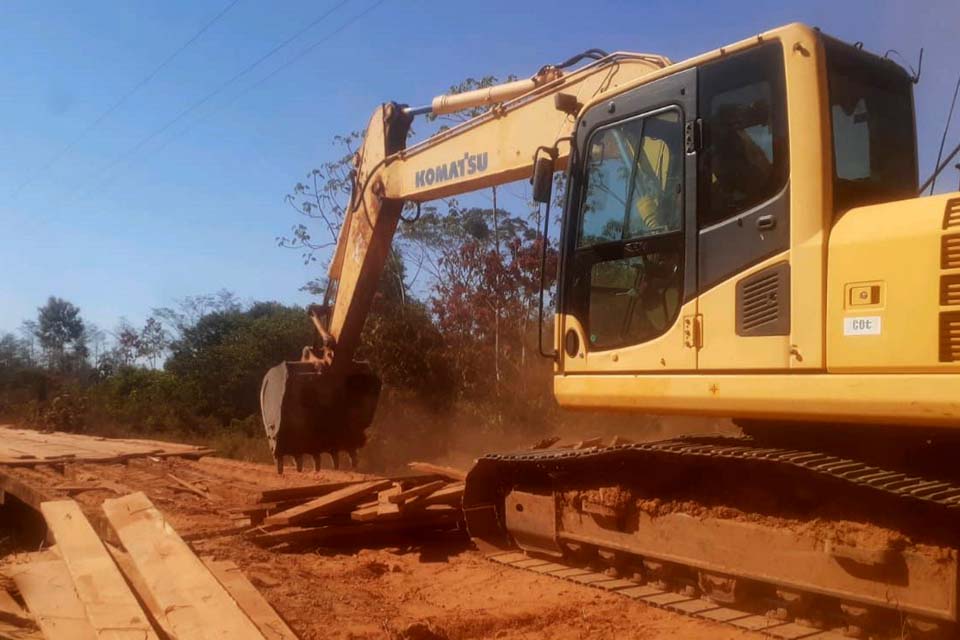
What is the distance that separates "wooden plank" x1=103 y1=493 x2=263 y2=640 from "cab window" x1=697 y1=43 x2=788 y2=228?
310 cm

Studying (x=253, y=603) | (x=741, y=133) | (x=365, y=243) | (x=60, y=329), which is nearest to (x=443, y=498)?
(x=253, y=603)

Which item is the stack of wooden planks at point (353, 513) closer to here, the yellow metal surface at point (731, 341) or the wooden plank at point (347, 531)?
the wooden plank at point (347, 531)

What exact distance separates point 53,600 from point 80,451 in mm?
8197

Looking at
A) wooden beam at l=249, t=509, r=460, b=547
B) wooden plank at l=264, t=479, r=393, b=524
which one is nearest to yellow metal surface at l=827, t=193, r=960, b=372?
wooden beam at l=249, t=509, r=460, b=547

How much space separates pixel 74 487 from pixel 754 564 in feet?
24.1

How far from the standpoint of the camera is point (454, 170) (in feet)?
25.7

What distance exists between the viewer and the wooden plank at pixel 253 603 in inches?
173

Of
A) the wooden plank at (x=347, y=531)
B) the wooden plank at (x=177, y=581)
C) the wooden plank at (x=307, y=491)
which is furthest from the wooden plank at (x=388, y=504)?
the wooden plank at (x=177, y=581)

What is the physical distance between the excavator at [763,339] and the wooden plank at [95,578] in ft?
8.04

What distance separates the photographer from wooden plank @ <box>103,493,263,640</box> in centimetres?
418

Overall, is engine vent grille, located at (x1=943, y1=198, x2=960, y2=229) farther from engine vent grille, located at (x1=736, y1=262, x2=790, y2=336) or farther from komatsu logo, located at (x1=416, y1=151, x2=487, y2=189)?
komatsu logo, located at (x1=416, y1=151, x2=487, y2=189)

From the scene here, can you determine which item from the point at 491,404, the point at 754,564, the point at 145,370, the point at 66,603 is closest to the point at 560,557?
the point at 754,564

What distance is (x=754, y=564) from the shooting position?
459cm

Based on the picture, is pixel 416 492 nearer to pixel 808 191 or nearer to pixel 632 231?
pixel 632 231
